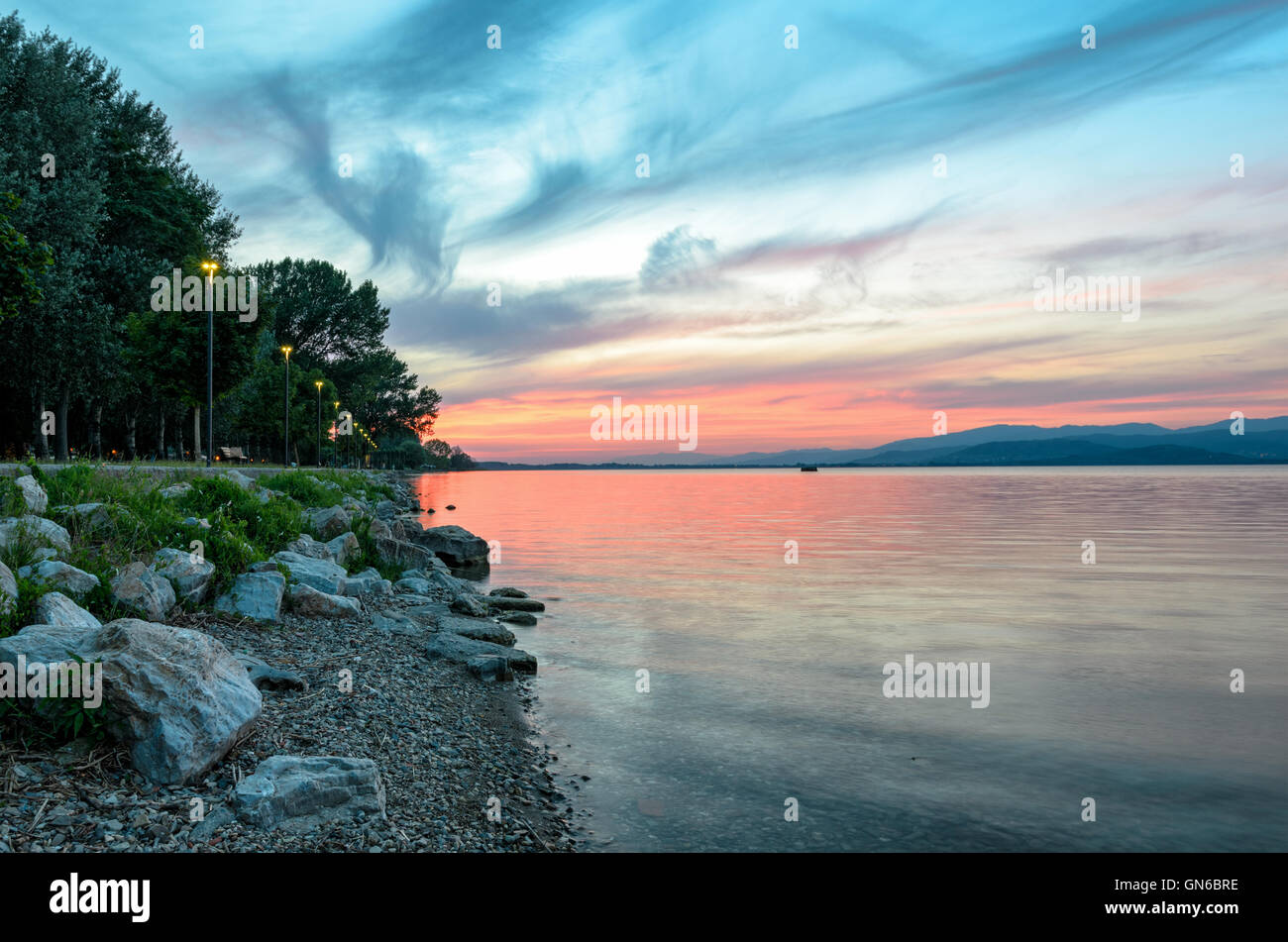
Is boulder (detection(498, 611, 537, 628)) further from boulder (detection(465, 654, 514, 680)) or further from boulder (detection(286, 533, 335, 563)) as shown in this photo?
boulder (detection(465, 654, 514, 680))

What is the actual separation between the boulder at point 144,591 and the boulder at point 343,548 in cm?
754

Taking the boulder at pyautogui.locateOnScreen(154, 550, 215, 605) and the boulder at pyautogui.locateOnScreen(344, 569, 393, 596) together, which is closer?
the boulder at pyautogui.locateOnScreen(154, 550, 215, 605)

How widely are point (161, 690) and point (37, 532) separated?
4978 millimetres

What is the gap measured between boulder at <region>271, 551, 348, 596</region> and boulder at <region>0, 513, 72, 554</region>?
315 centimetres

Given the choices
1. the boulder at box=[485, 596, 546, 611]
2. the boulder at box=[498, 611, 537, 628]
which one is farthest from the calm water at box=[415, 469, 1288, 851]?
the boulder at box=[485, 596, 546, 611]

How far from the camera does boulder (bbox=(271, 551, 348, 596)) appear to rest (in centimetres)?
1277

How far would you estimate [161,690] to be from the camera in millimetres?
5938

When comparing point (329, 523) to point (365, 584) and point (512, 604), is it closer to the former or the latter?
point (365, 584)

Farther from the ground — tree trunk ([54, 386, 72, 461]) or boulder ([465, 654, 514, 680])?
tree trunk ([54, 386, 72, 461])

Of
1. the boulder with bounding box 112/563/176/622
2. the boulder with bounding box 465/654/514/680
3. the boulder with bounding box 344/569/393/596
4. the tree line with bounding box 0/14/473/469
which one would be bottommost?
the boulder with bounding box 465/654/514/680

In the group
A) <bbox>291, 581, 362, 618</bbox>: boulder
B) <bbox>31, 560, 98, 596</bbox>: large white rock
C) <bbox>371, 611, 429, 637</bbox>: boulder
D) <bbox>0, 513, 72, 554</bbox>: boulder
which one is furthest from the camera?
<bbox>371, 611, 429, 637</bbox>: boulder
